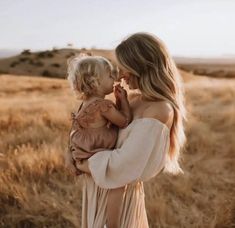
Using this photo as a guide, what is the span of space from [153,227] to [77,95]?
2.59 metres

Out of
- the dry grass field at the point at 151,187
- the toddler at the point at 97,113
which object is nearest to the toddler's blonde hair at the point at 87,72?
the toddler at the point at 97,113

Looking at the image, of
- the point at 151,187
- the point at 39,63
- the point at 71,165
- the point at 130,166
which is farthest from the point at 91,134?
the point at 39,63

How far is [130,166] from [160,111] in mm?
300

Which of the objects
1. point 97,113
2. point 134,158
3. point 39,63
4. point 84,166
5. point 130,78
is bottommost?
point 39,63

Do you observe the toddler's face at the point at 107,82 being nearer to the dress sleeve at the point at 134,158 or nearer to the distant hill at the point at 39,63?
the dress sleeve at the point at 134,158

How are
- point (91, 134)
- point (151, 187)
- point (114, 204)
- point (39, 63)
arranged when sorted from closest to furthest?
1. point (114, 204)
2. point (91, 134)
3. point (151, 187)
4. point (39, 63)

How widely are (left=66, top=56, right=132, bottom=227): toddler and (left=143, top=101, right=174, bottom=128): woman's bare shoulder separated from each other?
0.19m

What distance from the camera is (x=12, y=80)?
1245 inches

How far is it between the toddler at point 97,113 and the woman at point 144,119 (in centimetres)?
6

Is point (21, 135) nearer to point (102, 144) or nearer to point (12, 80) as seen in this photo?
point (102, 144)

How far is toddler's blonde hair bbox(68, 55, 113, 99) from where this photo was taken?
2760mm

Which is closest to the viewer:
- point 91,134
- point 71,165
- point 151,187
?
point 91,134

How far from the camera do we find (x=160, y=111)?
254 cm

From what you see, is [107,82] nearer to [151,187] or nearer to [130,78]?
[130,78]
